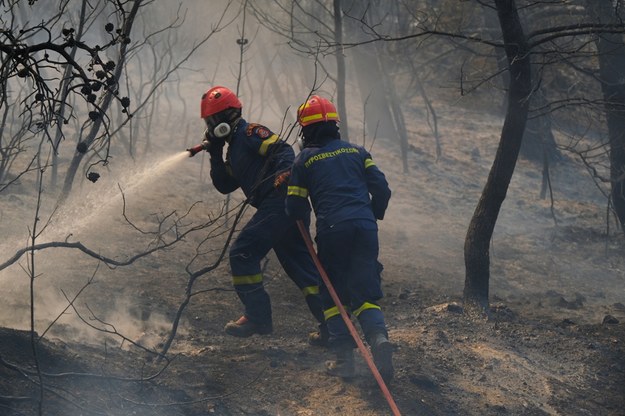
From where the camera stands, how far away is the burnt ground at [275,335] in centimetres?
478

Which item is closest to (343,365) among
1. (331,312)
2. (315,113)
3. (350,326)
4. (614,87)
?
(350,326)

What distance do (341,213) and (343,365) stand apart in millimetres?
1050

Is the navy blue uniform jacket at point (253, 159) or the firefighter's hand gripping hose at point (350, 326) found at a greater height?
the navy blue uniform jacket at point (253, 159)

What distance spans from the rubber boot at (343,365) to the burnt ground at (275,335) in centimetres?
6

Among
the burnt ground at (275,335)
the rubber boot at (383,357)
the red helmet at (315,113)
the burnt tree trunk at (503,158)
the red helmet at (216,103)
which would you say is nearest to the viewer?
the burnt ground at (275,335)

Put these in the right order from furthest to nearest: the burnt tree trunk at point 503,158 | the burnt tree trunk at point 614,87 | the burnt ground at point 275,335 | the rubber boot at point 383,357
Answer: the burnt tree trunk at point 614,87 → the burnt tree trunk at point 503,158 → the rubber boot at point 383,357 → the burnt ground at point 275,335

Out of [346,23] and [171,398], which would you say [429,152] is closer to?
[346,23]

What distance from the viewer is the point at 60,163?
1162 centimetres

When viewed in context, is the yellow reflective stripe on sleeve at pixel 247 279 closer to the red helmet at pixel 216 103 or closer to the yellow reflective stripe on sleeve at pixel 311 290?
the yellow reflective stripe on sleeve at pixel 311 290

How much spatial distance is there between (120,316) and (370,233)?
2194mm

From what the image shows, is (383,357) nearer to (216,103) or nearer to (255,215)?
(255,215)

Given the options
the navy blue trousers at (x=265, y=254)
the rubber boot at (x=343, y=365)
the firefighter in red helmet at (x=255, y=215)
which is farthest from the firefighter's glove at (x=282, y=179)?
the rubber boot at (x=343, y=365)

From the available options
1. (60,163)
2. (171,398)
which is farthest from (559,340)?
(60,163)

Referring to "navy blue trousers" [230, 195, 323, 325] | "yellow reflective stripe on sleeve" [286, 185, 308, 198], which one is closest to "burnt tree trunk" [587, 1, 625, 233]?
"navy blue trousers" [230, 195, 323, 325]
